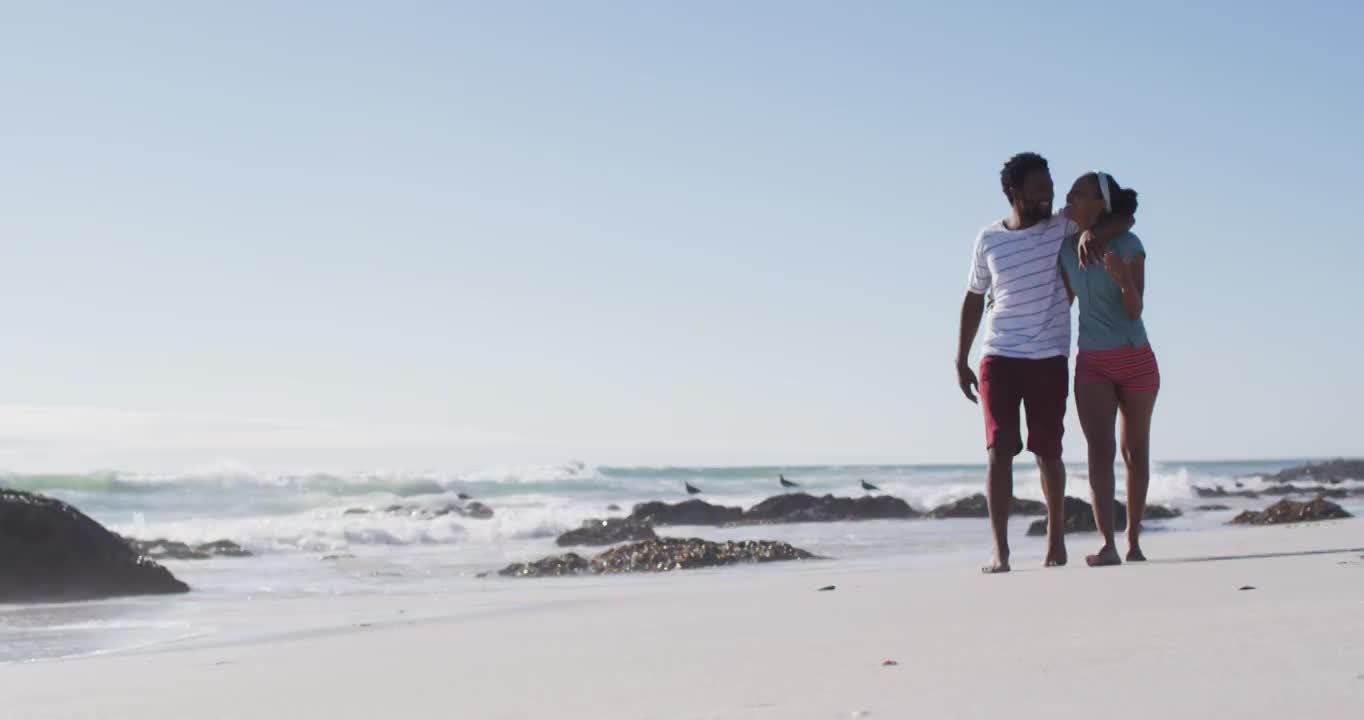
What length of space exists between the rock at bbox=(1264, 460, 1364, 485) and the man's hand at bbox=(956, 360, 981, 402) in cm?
3760

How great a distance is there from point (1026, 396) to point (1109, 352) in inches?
15.0

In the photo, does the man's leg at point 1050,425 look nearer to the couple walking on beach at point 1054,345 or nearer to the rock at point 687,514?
the couple walking on beach at point 1054,345

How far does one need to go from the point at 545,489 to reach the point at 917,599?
131 feet

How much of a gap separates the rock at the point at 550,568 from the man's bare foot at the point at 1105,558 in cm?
540

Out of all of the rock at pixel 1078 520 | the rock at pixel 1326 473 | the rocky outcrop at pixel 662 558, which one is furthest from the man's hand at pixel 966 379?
the rock at pixel 1326 473

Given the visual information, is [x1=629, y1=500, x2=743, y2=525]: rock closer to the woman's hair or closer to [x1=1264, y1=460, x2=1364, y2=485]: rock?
the woman's hair

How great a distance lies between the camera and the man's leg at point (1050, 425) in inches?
239

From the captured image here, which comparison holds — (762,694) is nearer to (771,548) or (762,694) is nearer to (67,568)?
(67,568)

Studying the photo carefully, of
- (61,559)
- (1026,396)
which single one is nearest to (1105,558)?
(1026,396)

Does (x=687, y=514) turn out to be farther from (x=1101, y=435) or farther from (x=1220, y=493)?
(x=1101, y=435)

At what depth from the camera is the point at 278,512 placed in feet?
102

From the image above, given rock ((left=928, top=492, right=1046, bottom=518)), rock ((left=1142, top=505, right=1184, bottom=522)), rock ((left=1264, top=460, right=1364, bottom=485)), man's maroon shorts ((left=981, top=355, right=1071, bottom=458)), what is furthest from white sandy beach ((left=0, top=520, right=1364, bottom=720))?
rock ((left=1264, top=460, right=1364, bottom=485))

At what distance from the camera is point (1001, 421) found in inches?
240

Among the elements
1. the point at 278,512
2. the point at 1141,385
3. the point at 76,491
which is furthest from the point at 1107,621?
the point at 76,491
